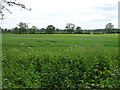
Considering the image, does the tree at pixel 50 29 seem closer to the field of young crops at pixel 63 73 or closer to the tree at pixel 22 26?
the tree at pixel 22 26

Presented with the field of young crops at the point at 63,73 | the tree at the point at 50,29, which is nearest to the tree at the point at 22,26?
the tree at the point at 50,29

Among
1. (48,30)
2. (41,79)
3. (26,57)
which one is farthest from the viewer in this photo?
(48,30)

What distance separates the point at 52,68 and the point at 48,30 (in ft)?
199

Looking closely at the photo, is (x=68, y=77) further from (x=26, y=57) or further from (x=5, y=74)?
(x=26, y=57)

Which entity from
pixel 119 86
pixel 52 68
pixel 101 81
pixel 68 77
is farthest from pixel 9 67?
pixel 119 86

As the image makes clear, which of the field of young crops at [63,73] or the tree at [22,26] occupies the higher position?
the tree at [22,26]

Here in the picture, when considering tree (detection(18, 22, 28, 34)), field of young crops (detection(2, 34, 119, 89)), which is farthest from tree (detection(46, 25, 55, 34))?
field of young crops (detection(2, 34, 119, 89))

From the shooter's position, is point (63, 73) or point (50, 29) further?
point (50, 29)

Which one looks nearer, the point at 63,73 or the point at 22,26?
the point at 63,73

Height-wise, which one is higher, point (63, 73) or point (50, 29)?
point (50, 29)

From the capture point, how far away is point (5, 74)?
24.6ft

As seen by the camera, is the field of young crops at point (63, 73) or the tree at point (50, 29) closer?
the field of young crops at point (63, 73)

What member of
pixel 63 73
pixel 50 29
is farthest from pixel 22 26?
pixel 63 73

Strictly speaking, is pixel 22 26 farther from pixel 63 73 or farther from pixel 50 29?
pixel 63 73
